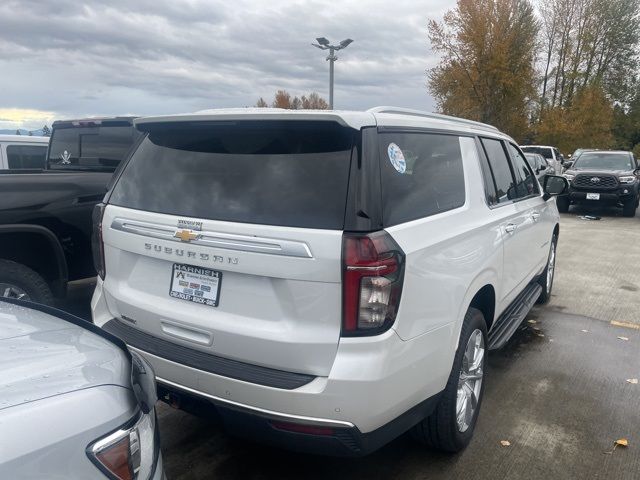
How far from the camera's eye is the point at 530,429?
3.41 meters

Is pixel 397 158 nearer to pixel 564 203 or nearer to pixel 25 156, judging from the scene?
pixel 25 156

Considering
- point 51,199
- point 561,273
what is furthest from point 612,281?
point 51,199

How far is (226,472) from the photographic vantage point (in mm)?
2945

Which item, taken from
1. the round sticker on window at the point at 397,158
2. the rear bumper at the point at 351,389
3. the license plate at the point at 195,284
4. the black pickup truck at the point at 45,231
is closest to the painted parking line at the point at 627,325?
the rear bumper at the point at 351,389

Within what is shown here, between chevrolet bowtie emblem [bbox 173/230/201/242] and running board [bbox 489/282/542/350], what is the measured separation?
209cm

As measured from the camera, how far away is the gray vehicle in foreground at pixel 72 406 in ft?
4.35

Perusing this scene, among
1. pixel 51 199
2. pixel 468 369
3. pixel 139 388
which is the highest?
pixel 51 199

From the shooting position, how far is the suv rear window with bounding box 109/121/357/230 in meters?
2.34

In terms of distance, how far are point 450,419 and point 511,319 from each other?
1534 mm

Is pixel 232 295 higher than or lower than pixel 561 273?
higher

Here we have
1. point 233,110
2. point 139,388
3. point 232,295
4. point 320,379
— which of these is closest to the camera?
point 139,388

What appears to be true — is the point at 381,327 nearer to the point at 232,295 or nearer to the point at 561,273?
the point at 232,295

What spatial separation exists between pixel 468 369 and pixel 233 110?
1.96 m

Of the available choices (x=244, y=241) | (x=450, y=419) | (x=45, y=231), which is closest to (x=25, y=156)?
(x=45, y=231)
